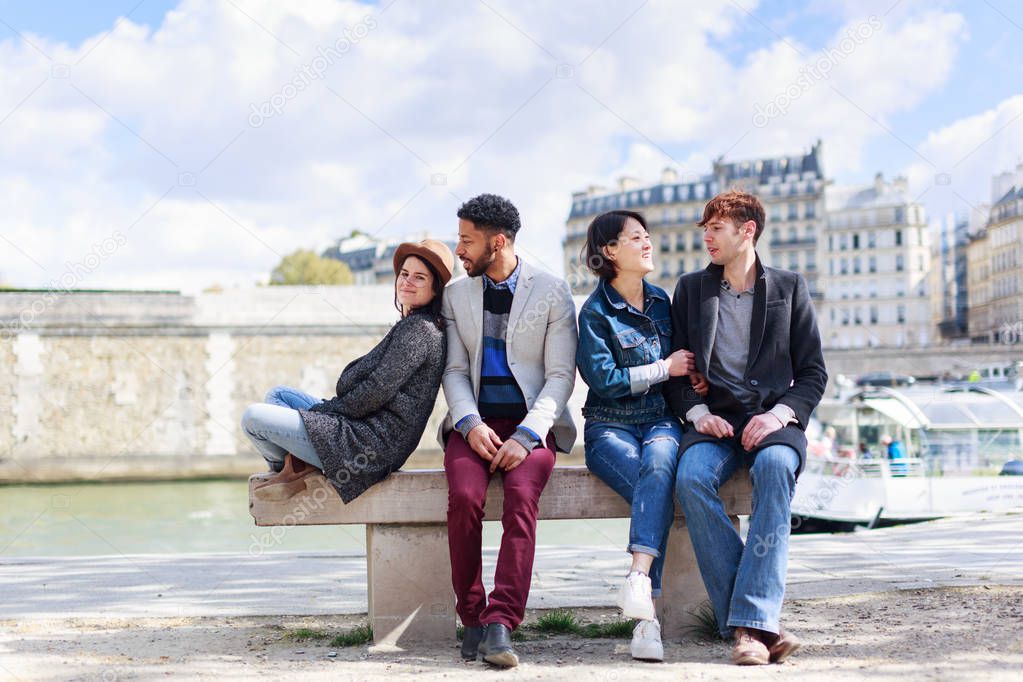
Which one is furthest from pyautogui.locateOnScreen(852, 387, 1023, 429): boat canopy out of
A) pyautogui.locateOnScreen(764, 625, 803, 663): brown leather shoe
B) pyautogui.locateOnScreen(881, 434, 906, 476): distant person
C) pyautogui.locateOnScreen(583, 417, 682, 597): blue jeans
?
pyautogui.locateOnScreen(764, 625, 803, 663): brown leather shoe

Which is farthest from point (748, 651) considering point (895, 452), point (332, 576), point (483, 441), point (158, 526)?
point (158, 526)

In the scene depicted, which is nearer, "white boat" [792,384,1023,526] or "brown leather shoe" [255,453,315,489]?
"brown leather shoe" [255,453,315,489]

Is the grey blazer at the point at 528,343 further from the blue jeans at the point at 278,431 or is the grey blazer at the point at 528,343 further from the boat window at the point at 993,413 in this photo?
the boat window at the point at 993,413

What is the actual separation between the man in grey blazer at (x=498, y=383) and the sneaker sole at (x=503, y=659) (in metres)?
0.20

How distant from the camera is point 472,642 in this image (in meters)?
3.21

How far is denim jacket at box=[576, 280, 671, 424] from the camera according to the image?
137 inches

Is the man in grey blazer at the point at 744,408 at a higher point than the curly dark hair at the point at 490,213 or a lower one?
lower

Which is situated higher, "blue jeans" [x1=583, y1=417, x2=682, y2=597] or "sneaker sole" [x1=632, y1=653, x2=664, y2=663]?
"blue jeans" [x1=583, y1=417, x2=682, y2=597]

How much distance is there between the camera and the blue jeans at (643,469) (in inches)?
128

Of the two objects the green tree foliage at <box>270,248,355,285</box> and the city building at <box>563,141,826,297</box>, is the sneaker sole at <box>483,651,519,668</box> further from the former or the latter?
the city building at <box>563,141,826,297</box>

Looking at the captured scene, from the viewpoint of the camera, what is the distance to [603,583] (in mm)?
4617

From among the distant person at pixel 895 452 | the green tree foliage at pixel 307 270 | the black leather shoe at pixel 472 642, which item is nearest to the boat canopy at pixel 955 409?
the distant person at pixel 895 452

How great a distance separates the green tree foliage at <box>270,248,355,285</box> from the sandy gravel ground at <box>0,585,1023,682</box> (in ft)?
157

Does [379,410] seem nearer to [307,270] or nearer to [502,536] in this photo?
[502,536]
